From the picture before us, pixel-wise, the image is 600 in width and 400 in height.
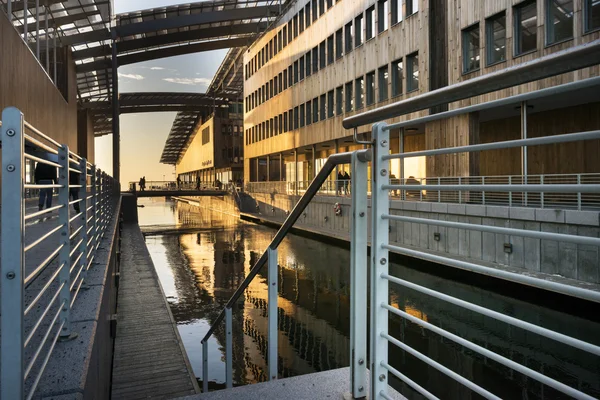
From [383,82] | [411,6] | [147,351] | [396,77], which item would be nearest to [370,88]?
[383,82]

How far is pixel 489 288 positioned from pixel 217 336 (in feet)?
23.5

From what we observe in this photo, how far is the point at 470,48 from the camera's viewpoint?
21.7 m

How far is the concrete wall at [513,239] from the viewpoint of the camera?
12.4 metres

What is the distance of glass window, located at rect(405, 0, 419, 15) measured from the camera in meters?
24.5

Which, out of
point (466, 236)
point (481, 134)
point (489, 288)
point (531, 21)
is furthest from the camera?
point (481, 134)

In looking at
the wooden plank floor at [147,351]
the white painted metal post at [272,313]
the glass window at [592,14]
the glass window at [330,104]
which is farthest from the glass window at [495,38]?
the white painted metal post at [272,313]

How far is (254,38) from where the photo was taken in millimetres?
50969

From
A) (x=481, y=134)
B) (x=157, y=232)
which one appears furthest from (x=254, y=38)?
(x=481, y=134)

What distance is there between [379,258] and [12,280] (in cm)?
161

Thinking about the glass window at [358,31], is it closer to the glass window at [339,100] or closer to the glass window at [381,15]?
the glass window at [381,15]

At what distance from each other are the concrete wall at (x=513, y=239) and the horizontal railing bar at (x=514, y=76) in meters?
11.6

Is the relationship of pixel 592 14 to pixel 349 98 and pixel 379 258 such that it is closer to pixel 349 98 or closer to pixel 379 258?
pixel 349 98

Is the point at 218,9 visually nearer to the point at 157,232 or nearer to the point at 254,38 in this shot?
the point at 254,38

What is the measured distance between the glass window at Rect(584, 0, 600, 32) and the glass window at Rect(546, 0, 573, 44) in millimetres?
674
